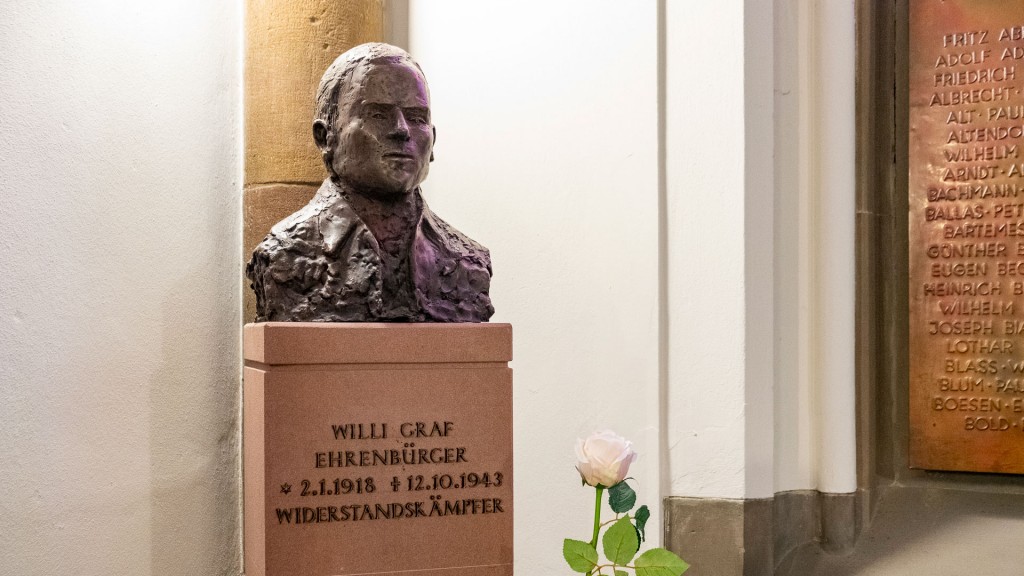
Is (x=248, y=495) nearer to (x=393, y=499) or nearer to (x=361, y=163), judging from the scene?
(x=393, y=499)

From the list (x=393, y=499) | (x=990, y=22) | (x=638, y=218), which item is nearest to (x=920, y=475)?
(x=638, y=218)

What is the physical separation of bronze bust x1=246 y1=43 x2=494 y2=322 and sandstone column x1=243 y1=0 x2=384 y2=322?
31.3 inches

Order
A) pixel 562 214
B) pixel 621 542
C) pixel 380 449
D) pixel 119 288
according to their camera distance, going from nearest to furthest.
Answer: pixel 621 542
pixel 380 449
pixel 119 288
pixel 562 214

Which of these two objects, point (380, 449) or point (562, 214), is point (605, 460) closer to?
point (380, 449)

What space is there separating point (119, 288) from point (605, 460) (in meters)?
2.07

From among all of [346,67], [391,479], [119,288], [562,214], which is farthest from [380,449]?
[562,214]

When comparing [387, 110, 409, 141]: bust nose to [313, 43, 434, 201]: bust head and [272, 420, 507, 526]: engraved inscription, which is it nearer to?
[313, 43, 434, 201]: bust head

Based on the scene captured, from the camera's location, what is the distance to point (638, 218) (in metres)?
3.64

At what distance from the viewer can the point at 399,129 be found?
2838 millimetres

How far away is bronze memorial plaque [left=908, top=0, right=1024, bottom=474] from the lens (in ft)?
11.8

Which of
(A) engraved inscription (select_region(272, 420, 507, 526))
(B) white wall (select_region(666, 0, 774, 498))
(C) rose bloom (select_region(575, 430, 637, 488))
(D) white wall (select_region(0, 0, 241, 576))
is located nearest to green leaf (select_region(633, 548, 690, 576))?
(C) rose bloom (select_region(575, 430, 637, 488))

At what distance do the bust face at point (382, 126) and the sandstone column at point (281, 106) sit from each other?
899 millimetres

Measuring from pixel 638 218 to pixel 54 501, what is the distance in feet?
6.96

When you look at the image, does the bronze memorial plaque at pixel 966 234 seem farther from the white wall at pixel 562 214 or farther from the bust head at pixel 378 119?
the bust head at pixel 378 119
